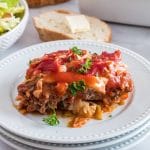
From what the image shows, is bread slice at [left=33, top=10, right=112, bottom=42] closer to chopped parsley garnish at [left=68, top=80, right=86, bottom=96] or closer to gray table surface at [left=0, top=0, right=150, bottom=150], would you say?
gray table surface at [left=0, top=0, right=150, bottom=150]

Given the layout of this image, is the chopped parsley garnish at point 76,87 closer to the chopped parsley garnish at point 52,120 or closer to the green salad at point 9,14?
the chopped parsley garnish at point 52,120

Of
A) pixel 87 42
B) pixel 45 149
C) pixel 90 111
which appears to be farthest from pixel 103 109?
pixel 87 42

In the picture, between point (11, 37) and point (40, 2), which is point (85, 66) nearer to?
point (11, 37)

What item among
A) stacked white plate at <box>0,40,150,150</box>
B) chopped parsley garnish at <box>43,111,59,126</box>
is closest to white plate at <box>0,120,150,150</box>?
stacked white plate at <box>0,40,150,150</box>

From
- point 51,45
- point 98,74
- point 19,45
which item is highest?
point 98,74

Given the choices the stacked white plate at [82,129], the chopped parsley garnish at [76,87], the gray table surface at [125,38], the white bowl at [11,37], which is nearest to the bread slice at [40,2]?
the gray table surface at [125,38]

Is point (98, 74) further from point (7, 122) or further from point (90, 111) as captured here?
point (7, 122)
